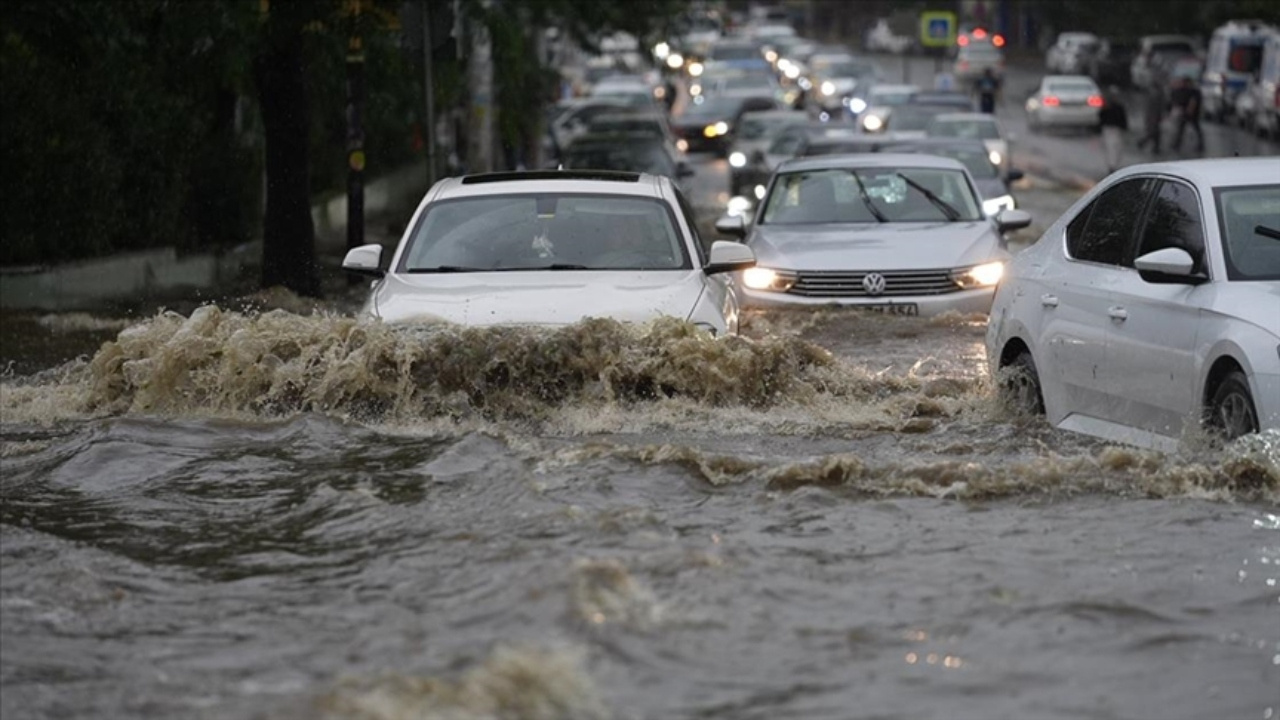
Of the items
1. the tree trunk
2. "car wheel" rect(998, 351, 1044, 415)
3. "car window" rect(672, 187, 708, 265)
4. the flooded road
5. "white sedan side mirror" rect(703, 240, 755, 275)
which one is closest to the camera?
the flooded road

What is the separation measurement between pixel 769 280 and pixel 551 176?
11.0 ft

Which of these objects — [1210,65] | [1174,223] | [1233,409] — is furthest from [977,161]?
[1210,65]

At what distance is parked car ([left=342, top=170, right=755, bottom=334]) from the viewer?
11.6 m

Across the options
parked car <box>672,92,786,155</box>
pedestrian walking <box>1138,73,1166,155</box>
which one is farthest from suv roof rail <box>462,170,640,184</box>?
parked car <box>672,92,786,155</box>

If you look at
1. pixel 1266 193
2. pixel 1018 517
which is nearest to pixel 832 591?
pixel 1018 517

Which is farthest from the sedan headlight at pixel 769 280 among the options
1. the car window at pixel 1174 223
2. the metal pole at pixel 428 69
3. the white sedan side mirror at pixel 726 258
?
the metal pole at pixel 428 69

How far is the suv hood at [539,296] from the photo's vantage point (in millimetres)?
11414

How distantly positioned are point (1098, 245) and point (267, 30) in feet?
37.4

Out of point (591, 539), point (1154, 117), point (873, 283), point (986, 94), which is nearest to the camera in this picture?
point (591, 539)

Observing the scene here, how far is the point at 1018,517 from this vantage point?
8750 mm

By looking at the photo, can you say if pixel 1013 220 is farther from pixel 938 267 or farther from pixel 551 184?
pixel 551 184

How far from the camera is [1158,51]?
7106 centimetres

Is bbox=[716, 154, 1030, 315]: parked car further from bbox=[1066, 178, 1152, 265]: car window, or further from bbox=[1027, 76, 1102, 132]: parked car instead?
bbox=[1027, 76, 1102, 132]: parked car

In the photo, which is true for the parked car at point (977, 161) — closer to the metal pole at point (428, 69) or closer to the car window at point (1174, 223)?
the metal pole at point (428, 69)
